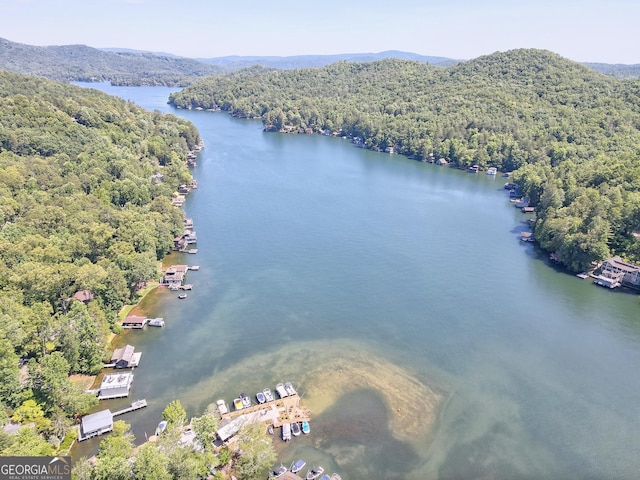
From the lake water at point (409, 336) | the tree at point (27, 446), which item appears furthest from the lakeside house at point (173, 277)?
the tree at point (27, 446)

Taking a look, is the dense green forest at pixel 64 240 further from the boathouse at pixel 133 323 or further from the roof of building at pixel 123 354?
the boathouse at pixel 133 323

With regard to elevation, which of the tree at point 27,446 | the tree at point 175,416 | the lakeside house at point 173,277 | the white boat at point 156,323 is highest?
the tree at point 27,446

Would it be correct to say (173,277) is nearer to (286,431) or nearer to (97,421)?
(97,421)

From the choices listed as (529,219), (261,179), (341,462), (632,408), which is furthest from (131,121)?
(632,408)

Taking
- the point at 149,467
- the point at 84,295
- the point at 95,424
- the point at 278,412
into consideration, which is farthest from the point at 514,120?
the point at 149,467

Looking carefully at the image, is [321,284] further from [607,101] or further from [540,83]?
[540,83]
